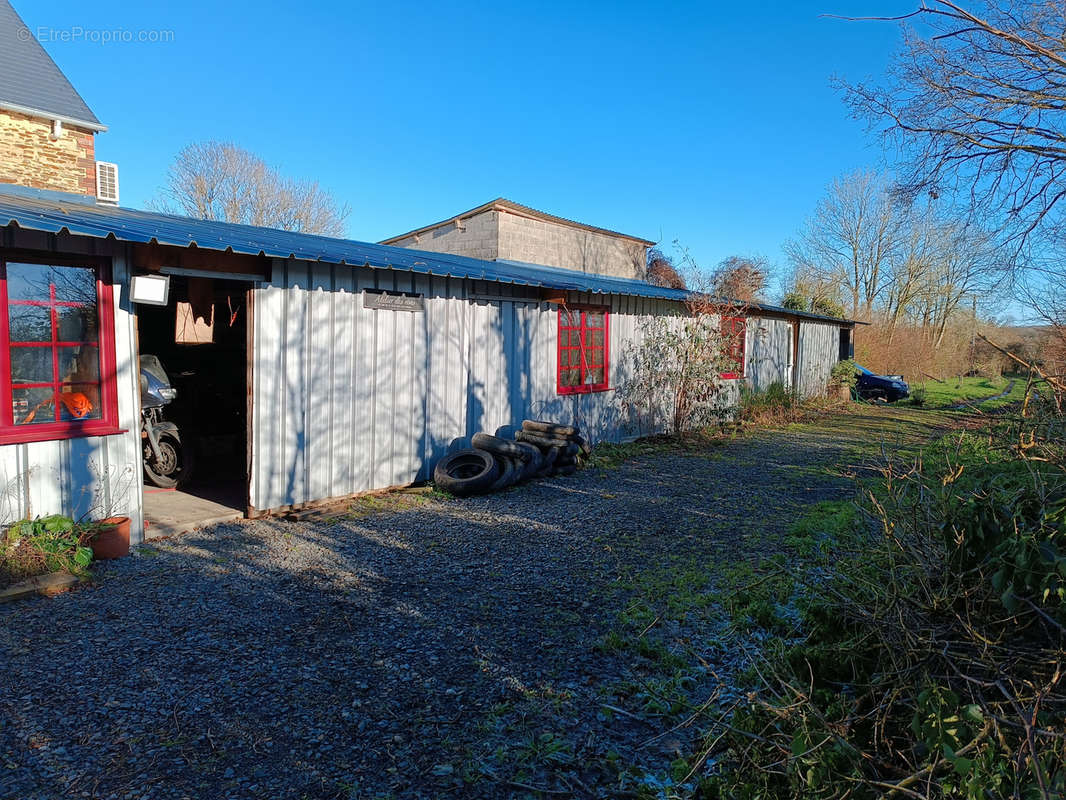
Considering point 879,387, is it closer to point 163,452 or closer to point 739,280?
point 739,280

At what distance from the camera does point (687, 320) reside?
1277 centimetres

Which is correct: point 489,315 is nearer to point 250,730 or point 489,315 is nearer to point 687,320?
point 687,320

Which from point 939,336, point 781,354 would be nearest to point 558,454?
point 781,354

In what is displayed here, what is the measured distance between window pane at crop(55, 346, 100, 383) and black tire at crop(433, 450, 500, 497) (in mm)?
3635

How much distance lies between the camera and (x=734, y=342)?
42.8ft

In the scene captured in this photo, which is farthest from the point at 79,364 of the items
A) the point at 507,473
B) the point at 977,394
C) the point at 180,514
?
the point at 977,394

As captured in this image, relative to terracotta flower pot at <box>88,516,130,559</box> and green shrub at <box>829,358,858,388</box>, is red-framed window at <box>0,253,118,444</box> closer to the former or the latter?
terracotta flower pot at <box>88,516,130,559</box>

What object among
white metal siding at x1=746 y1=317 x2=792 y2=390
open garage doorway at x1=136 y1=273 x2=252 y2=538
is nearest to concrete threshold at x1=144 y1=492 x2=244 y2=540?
open garage doorway at x1=136 y1=273 x2=252 y2=538

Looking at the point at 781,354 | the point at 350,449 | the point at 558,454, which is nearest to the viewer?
the point at 350,449

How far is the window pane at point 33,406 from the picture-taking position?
481 centimetres

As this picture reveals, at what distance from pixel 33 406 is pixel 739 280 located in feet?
67.4

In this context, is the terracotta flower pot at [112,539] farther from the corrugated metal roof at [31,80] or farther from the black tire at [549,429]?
the corrugated metal roof at [31,80]

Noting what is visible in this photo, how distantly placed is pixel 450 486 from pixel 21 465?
3965mm

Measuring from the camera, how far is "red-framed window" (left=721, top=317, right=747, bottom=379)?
41.6 feet
